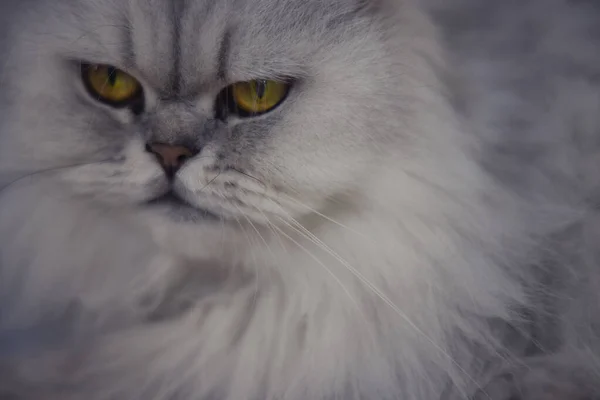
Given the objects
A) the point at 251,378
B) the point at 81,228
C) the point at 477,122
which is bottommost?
the point at 251,378

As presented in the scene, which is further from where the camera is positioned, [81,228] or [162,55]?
[81,228]

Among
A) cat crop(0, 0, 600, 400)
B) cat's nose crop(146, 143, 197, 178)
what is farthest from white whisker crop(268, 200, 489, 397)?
cat's nose crop(146, 143, 197, 178)

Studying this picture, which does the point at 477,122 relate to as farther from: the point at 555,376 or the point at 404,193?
the point at 555,376

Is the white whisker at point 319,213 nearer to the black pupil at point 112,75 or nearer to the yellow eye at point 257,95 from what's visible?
the yellow eye at point 257,95

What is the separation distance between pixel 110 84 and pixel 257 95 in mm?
205

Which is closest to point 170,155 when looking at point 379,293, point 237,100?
point 237,100

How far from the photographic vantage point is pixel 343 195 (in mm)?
772

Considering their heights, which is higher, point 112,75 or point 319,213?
point 112,75

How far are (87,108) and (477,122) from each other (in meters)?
0.52

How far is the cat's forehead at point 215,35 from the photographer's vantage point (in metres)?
0.73

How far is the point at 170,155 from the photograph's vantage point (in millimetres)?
735

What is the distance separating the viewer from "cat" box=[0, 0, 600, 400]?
747mm

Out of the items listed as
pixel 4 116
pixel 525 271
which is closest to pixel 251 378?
pixel 525 271

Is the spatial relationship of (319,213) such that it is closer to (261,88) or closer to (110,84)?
(261,88)
